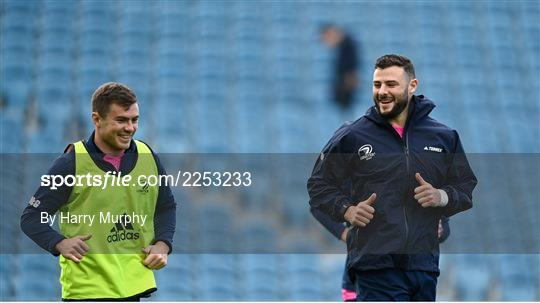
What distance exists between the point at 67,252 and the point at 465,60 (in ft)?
32.7

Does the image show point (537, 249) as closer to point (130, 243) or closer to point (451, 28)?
point (451, 28)

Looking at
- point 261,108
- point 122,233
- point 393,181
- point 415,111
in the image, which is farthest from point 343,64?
point 122,233

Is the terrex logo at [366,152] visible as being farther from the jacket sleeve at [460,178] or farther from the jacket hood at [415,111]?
the jacket sleeve at [460,178]

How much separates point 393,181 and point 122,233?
777mm

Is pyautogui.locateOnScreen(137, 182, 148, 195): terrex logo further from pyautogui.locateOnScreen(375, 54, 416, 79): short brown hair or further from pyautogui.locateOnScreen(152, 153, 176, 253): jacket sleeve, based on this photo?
pyautogui.locateOnScreen(375, 54, 416, 79): short brown hair

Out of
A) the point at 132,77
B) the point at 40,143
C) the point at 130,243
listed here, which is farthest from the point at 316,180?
the point at 132,77

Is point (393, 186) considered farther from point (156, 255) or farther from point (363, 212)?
point (156, 255)

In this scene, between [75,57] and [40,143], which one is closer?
[40,143]

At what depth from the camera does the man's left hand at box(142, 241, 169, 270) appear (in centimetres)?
283

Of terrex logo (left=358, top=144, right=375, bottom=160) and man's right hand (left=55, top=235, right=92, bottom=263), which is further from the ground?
terrex logo (left=358, top=144, right=375, bottom=160)

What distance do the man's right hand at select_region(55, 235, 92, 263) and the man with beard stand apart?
2.19 ft

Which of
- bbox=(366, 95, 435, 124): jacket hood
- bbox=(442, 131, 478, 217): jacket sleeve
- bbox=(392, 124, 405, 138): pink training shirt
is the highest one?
bbox=(366, 95, 435, 124): jacket hood

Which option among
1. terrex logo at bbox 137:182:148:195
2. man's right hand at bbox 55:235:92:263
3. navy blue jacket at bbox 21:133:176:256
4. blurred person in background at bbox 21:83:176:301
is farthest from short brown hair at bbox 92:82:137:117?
man's right hand at bbox 55:235:92:263

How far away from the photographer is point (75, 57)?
1161cm
